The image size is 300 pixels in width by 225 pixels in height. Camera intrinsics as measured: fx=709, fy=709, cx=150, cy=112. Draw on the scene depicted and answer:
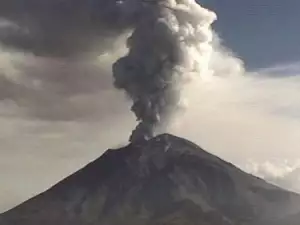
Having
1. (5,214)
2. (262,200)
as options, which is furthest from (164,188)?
(5,214)

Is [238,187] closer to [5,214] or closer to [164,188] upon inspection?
[164,188]

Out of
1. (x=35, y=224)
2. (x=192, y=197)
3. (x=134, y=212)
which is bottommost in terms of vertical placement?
(x=35, y=224)

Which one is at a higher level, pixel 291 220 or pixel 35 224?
pixel 291 220

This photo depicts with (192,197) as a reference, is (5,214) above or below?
below

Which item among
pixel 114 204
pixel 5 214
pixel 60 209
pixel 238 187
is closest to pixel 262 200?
pixel 238 187

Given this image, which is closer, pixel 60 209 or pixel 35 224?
pixel 35 224

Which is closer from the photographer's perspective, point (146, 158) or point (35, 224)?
point (35, 224)

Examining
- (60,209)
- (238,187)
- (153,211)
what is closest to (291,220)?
(238,187)

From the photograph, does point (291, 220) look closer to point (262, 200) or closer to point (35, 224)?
point (262, 200)
